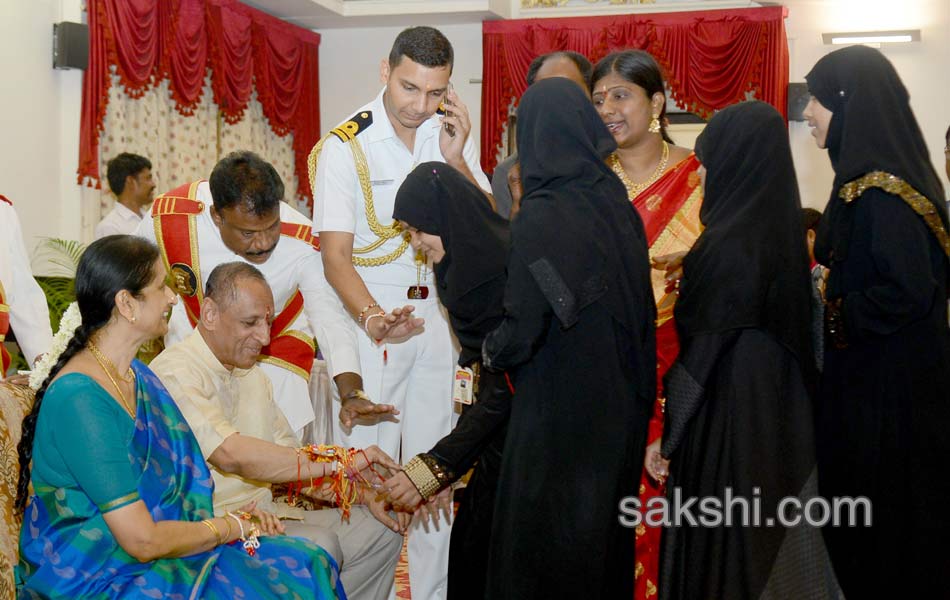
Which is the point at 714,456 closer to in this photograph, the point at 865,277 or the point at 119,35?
the point at 865,277

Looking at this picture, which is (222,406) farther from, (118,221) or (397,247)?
(118,221)

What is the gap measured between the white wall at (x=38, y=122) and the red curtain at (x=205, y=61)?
0.38ft

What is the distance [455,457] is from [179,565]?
76 cm

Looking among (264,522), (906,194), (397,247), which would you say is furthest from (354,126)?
(906,194)

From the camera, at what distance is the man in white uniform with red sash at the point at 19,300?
3.73m

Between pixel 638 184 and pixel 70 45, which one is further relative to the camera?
pixel 70 45

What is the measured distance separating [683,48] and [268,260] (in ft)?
21.0

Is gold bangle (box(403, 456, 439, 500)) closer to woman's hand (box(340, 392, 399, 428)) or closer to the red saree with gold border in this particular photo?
woman's hand (box(340, 392, 399, 428))

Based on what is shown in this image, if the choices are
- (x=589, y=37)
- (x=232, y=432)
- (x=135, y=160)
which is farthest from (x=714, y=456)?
(x=589, y=37)

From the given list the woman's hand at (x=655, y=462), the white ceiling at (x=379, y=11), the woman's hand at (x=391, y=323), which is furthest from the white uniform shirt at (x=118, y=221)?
the woman's hand at (x=655, y=462)

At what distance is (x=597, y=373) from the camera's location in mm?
2363

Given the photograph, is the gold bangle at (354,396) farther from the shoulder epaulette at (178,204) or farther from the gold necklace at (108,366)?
the shoulder epaulette at (178,204)

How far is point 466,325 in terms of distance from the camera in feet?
9.09

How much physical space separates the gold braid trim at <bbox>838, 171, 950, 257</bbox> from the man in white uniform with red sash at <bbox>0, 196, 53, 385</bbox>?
2.80m
